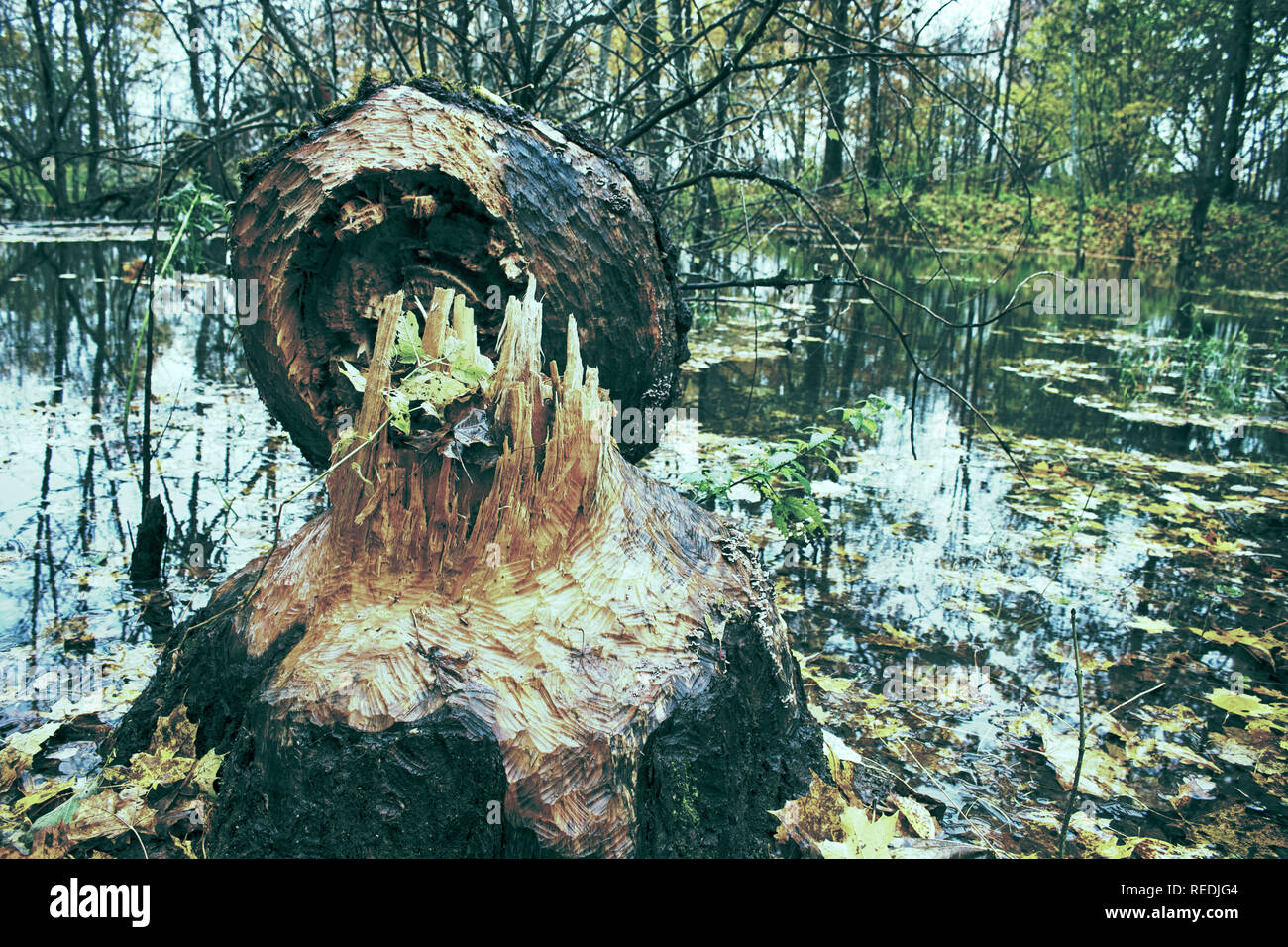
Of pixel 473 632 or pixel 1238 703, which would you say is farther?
pixel 1238 703

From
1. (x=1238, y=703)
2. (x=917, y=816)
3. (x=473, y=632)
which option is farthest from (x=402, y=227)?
(x=1238, y=703)

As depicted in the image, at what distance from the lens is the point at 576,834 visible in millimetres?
1401

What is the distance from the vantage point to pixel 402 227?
1980mm

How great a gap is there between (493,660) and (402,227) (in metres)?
1.11

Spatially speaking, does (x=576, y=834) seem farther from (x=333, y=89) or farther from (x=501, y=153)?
(x=333, y=89)

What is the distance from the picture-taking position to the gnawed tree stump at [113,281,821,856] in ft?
4.62

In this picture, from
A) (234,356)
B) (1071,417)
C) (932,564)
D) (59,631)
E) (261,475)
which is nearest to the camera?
(59,631)

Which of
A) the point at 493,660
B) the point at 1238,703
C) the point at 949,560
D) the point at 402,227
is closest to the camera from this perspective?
the point at 493,660

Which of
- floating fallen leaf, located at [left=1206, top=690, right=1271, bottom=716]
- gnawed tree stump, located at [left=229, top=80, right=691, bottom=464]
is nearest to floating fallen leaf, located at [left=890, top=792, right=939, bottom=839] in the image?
floating fallen leaf, located at [left=1206, top=690, right=1271, bottom=716]

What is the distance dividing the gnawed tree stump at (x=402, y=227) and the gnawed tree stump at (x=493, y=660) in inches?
12.9

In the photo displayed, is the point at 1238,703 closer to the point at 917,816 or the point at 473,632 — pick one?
the point at 917,816

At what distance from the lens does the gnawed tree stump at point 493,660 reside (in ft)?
4.62

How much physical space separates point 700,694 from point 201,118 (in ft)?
14.1
